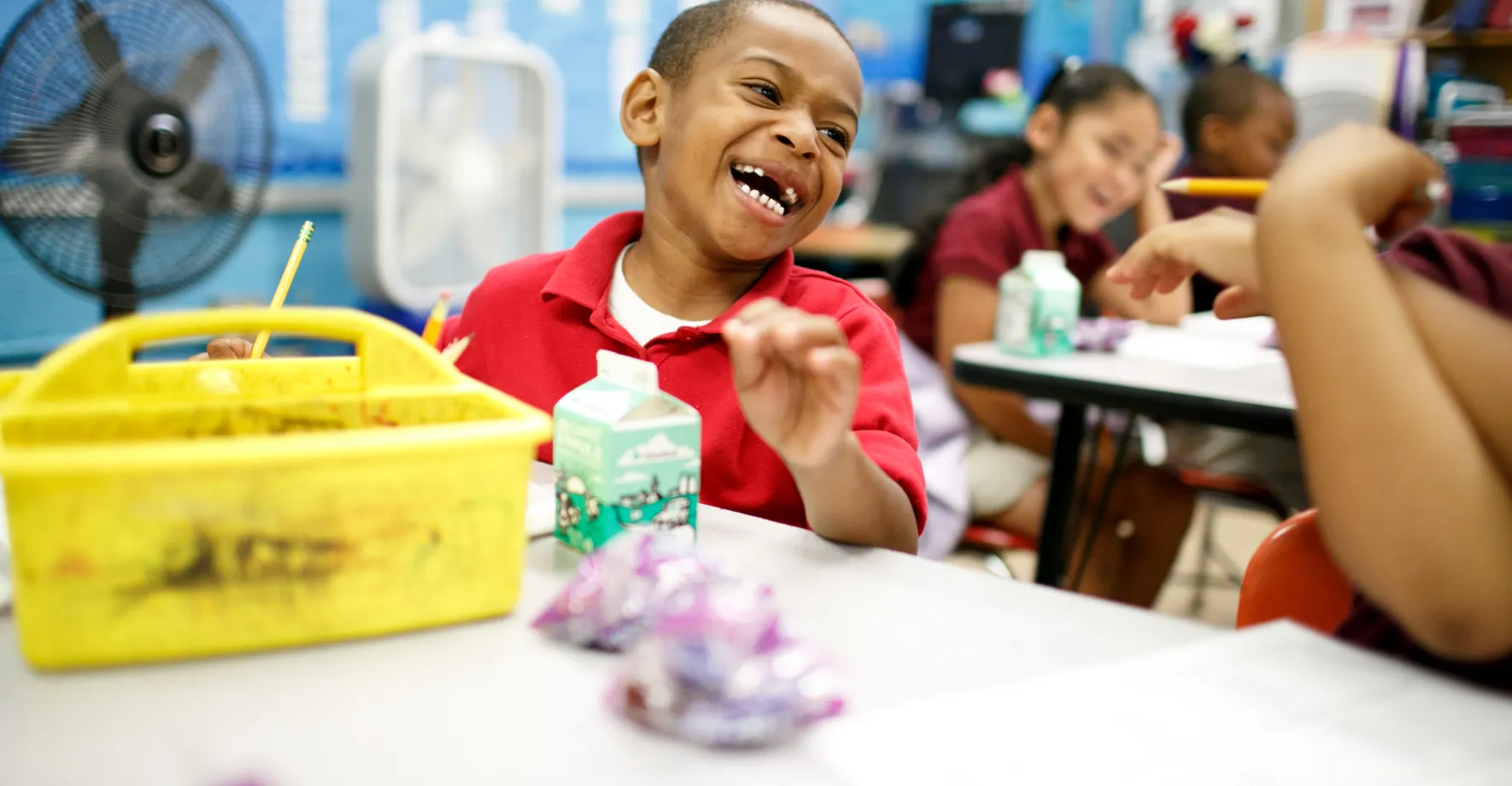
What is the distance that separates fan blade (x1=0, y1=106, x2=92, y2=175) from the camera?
5.43ft

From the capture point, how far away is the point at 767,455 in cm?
106

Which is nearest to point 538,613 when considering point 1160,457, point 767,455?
point 767,455

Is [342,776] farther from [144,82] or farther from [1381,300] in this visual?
[144,82]

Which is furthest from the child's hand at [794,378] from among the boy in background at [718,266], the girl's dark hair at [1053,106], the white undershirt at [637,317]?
the girl's dark hair at [1053,106]

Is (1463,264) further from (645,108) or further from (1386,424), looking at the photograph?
(645,108)

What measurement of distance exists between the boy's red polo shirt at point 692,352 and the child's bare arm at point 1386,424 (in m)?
0.37

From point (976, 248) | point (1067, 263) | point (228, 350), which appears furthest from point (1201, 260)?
point (1067, 263)

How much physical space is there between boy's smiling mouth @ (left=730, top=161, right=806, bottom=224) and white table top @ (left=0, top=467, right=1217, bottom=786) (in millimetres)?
502

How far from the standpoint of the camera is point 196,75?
1.91 m

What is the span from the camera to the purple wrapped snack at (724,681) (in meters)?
0.51

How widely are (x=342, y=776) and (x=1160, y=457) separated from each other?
2.23 m

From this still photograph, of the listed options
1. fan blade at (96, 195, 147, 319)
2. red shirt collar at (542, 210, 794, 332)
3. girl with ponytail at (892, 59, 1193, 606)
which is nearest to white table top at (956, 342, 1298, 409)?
girl with ponytail at (892, 59, 1193, 606)

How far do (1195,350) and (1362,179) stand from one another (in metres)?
1.37

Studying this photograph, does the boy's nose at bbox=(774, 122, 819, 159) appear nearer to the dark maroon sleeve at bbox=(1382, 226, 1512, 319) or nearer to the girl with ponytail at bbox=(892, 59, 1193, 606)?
the dark maroon sleeve at bbox=(1382, 226, 1512, 319)
